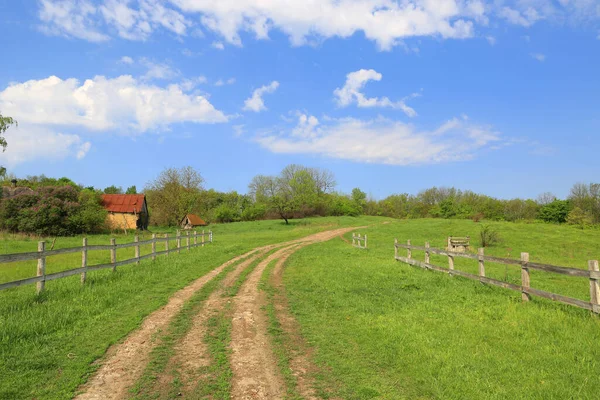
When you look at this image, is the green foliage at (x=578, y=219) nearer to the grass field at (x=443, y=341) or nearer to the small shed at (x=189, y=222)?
the grass field at (x=443, y=341)

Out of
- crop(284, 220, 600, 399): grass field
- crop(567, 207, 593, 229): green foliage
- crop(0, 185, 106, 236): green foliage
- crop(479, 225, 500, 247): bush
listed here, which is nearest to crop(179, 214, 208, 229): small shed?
crop(0, 185, 106, 236): green foliage

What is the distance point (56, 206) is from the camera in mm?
46938

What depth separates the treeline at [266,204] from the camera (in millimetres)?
47031

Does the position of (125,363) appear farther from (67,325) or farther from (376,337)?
(376,337)

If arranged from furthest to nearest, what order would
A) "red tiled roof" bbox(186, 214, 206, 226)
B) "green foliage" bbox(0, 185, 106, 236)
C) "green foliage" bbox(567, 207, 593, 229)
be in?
1. "red tiled roof" bbox(186, 214, 206, 226)
2. "green foliage" bbox(567, 207, 593, 229)
3. "green foliage" bbox(0, 185, 106, 236)

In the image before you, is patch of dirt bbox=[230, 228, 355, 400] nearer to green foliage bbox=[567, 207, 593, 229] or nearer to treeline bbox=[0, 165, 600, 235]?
treeline bbox=[0, 165, 600, 235]

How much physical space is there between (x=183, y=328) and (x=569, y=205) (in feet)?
295

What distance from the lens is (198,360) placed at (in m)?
5.43

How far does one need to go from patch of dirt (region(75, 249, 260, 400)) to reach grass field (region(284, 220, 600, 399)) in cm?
252

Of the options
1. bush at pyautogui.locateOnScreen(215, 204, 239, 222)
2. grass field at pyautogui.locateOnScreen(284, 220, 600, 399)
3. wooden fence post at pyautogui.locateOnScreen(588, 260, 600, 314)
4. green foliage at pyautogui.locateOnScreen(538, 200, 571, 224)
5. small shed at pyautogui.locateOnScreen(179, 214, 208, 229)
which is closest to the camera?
grass field at pyautogui.locateOnScreen(284, 220, 600, 399)

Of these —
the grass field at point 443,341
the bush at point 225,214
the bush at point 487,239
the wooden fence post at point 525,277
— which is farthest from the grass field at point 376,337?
the bush at point 225,214

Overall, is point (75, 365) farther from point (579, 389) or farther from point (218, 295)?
point (579, 389)

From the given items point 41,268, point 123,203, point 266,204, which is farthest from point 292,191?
point 41,268

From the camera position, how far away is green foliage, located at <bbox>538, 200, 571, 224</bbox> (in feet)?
249
